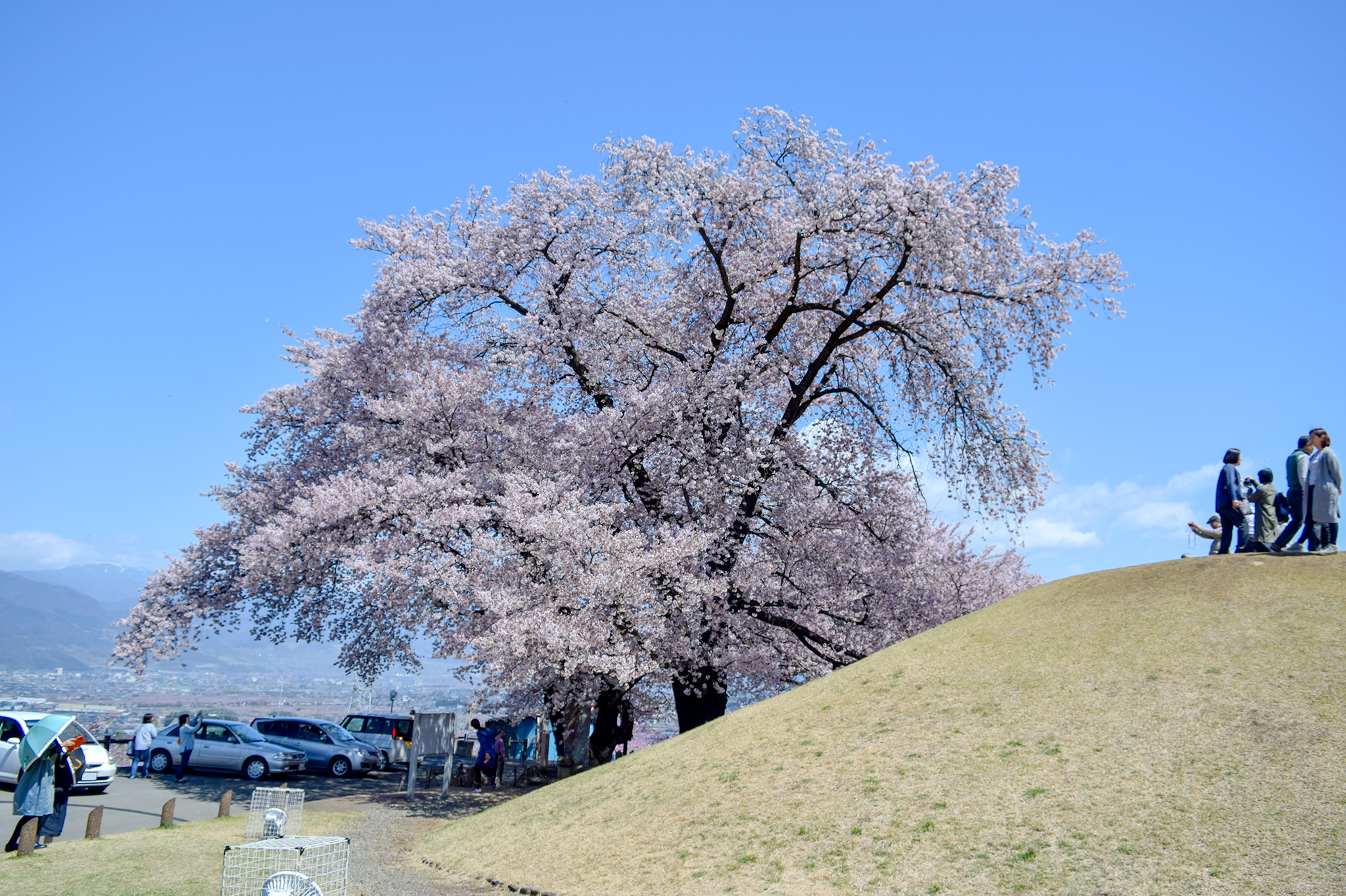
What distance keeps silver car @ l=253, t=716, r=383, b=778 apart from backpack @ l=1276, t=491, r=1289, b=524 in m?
27.2

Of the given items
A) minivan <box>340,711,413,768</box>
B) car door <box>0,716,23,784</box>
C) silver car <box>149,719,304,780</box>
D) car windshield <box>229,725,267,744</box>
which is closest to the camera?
car door <box>0,716,23,784</box>

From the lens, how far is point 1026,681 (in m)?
12.8

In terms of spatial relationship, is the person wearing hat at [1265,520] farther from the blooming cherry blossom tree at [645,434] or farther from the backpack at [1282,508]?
the blooming cherry blossom tree at [645,434]

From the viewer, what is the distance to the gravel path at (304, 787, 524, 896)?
1169 cm

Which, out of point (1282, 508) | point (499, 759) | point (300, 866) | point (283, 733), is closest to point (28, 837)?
point (300, 866)

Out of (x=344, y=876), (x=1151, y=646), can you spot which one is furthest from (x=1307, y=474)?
(x=344, y=876)

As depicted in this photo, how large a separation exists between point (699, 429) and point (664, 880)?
12.3 m

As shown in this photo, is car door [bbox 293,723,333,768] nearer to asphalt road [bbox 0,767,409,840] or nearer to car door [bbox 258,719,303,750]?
car door [bbox 258,719,303,750]

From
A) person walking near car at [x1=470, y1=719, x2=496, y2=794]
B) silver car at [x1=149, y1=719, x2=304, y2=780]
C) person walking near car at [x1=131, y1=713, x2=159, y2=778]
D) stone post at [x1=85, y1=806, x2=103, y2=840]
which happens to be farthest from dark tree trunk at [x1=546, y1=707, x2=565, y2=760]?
stone post at [x1=85, y1=806, x2=103, y2=840]

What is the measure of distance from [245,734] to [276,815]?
1478 centimetres

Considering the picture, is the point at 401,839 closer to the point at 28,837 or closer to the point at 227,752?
the point at 28,837

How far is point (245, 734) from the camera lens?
2608 cm

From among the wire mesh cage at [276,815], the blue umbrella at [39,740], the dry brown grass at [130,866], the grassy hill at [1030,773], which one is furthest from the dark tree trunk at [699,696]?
the blue umbrella at [39,740]

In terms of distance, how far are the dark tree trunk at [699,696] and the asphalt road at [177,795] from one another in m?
8.61
